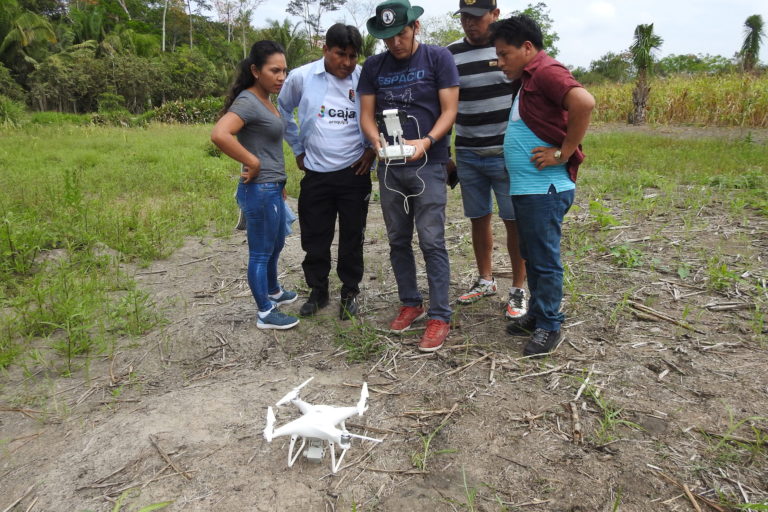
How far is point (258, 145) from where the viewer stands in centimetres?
298

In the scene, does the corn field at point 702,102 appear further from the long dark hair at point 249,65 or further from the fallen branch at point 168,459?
the fallen branch at point 168,459

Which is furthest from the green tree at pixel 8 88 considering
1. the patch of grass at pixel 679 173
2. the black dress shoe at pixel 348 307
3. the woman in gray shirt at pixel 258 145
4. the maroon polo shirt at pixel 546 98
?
the maroon polo shirt at pixel 546 98

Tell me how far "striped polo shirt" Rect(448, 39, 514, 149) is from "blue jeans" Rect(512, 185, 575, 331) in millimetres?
569

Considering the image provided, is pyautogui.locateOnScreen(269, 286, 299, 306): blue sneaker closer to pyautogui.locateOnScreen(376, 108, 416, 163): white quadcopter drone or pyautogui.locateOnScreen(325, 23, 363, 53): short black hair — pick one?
pyautogui.locateOnScreen(376, 108, 416, 163): white quadcopter drone

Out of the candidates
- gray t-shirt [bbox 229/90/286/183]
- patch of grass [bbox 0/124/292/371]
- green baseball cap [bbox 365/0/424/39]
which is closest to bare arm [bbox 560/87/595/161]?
green baseball cap [bbox 365/0/424/39]

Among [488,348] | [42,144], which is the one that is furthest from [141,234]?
[42,144]

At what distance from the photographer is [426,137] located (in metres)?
2.85

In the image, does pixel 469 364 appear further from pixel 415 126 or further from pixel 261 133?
pixel 261 133

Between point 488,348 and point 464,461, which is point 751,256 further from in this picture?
point 464,461

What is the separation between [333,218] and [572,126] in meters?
1.61

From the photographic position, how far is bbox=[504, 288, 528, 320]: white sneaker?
10.8ft

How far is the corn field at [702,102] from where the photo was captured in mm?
13445

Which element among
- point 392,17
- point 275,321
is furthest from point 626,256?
point 275,321

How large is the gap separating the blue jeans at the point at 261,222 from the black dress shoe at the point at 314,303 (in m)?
0.36
